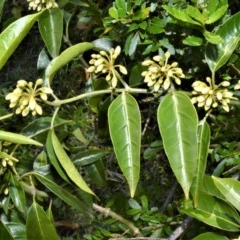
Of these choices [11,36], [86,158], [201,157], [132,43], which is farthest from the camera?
[86,158]

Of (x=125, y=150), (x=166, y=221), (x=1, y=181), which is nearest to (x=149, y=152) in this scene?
(x=166, y=221)

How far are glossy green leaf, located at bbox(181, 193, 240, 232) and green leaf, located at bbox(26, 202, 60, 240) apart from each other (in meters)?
0.31

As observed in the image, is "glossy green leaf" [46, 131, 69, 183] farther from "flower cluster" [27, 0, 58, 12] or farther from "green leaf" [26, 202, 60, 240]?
"flower cluster" [27, 0, 58, 12]

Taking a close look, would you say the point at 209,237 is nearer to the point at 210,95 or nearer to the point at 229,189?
the point at 229,189

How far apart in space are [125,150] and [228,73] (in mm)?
371

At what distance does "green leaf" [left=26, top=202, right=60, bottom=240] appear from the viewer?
1.19 metres

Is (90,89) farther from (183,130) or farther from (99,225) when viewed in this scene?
(99,225)

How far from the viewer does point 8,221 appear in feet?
4.42

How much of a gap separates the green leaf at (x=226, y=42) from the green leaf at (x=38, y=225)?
471 mm

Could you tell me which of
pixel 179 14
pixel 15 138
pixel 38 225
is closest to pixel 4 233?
pixel 38 225

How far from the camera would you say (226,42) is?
3.44 feet

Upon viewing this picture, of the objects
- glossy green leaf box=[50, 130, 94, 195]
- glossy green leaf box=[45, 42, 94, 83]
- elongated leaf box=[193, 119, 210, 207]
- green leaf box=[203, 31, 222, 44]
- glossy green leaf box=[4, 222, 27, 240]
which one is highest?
glossy green leaf box=[45, 42, 94, 83]

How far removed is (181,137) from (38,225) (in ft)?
1.35

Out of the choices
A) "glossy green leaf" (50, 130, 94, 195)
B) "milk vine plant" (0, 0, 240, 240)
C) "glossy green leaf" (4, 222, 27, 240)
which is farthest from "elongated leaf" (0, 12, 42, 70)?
"glossy green leaf" (4, 222, 27, 240)
